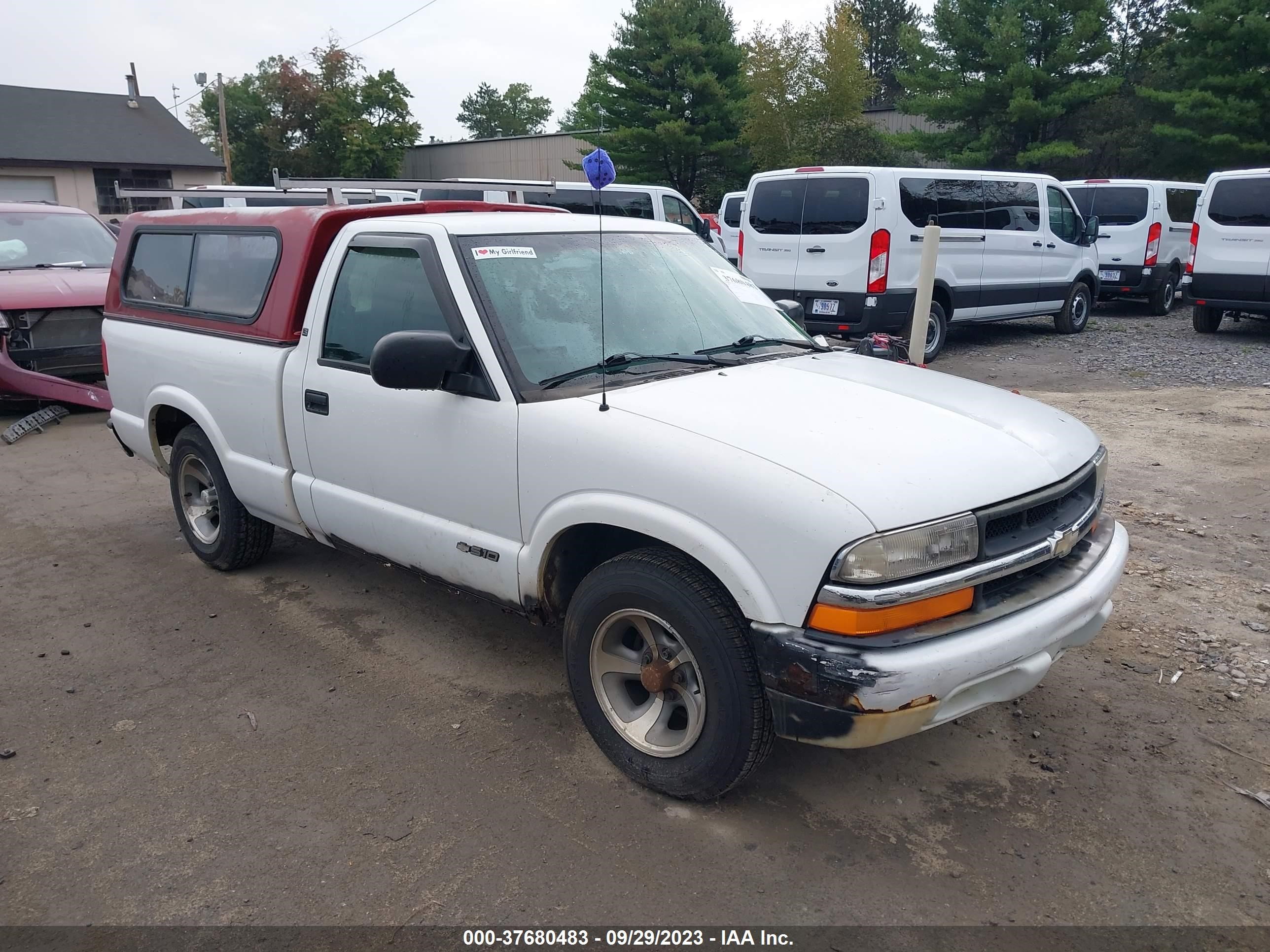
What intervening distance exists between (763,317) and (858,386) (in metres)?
0.89

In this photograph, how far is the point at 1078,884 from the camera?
2.79m

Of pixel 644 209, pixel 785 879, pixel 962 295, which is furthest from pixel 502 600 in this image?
pixel 644 209

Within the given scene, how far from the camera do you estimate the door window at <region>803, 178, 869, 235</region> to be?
10711 mm

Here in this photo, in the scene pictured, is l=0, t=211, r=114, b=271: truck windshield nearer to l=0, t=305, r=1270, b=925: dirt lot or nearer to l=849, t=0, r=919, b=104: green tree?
l=0, t=305, r=1270, b=925: dirt lot

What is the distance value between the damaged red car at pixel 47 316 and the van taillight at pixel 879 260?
756 centimetres

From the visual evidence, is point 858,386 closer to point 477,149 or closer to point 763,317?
point 763,317

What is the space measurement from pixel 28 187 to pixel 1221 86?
118 ft

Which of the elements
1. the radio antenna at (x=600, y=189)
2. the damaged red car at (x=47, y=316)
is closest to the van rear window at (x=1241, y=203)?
the radio antenna at (x=600, y=189)

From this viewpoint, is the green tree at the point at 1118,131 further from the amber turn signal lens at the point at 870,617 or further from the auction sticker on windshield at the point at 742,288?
the amber turn signal lens at the point at 870,617

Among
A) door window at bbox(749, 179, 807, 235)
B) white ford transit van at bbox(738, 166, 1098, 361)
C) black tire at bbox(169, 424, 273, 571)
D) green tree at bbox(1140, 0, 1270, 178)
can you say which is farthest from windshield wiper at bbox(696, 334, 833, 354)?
green tree at bbox(1140, 0, 1270, 178)

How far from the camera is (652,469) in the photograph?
2.96 metres

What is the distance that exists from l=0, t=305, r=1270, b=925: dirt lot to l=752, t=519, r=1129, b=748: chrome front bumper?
50 centimetres

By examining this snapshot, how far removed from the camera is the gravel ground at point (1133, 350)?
10.7 m

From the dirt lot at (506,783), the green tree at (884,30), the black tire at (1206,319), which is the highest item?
the green tree at (884,30)
